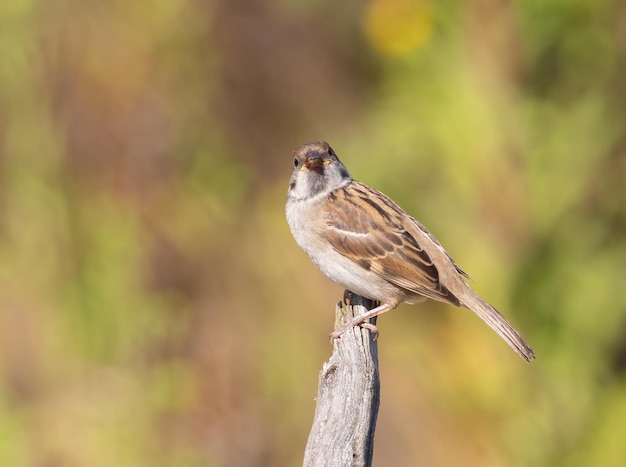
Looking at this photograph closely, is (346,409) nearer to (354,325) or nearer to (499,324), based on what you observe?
(354,325)

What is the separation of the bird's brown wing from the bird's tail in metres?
→ 0.08

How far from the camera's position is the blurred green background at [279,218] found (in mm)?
4430

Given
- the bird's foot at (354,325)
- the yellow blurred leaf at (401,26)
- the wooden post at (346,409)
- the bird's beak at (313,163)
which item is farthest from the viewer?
the yellow blurred leaf at (401,26)

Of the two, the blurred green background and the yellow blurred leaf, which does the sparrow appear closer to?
the blurred green background

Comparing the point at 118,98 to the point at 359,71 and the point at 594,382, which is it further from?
the point at 594,382

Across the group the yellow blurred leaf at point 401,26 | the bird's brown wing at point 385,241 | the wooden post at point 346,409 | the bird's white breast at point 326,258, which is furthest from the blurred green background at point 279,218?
the wooden post at point 346,409

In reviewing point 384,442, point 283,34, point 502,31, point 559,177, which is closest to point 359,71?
point 283,34

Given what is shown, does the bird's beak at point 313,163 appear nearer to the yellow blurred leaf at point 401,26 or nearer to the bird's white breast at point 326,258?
the bird's white breast at point 326,258

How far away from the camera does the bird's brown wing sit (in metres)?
3.53

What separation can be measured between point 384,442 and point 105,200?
221cm

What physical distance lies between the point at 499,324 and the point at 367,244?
617 millimetres

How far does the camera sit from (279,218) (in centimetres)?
543

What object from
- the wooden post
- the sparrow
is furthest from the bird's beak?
the wooden post

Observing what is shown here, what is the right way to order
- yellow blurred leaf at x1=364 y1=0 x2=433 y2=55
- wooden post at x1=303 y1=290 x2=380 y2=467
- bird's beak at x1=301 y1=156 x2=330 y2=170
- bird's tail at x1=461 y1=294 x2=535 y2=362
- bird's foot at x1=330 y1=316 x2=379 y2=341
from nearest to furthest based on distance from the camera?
wooden post at x1=303 y1=290 x2=380 y2=467, bird's foot at x1=330 y1=316 x2=379 y2=341, bird's tail at x1=461 y1=294 x2=535 y2=362, bird's beak at x1=301 y1=156 x2=330 y2=170, yellow blurred leaf at x1=364 y1=0 x2=433 y2=55
